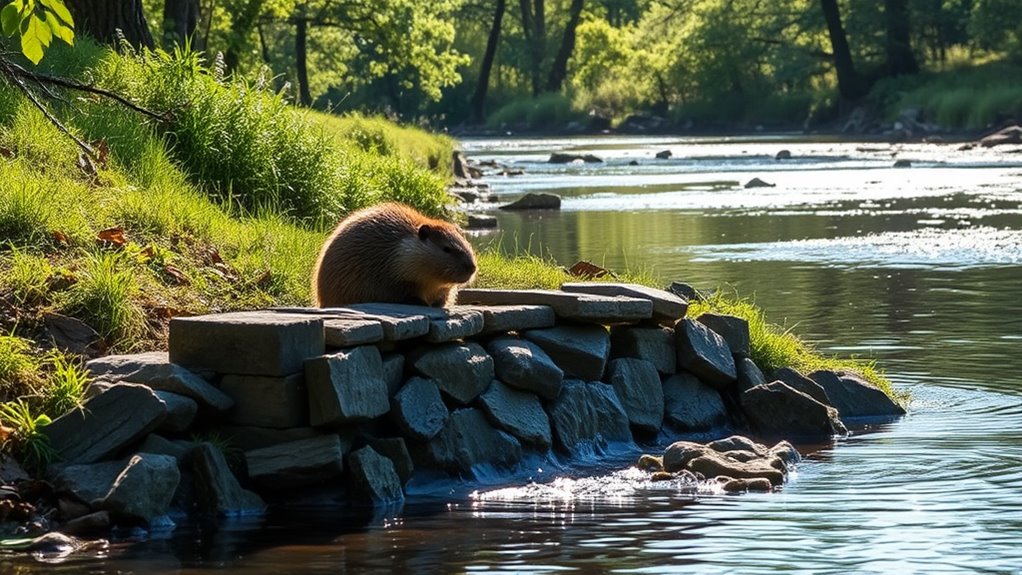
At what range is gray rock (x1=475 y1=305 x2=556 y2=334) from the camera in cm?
872

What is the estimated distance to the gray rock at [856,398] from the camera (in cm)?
1005

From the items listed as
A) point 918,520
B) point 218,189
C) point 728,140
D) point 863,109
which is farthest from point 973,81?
point 918,520

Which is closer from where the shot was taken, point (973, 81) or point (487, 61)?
point (973, 81)

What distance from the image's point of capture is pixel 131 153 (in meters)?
11.5

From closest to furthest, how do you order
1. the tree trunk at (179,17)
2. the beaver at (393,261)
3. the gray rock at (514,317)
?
1. the gray rock at (514,317)
2. the beaver at (393,261)
3. the tree trunk at (179,17)

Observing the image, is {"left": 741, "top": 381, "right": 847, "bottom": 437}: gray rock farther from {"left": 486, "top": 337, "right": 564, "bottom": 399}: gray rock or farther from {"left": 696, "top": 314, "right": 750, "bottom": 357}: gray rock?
{"left": 486, "top": 337, "right": 564, "bottom": 399}: gray rock

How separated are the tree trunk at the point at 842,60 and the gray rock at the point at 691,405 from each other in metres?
51.7

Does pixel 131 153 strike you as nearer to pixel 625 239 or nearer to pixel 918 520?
pixel 918 520

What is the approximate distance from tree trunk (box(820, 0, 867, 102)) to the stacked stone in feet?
169

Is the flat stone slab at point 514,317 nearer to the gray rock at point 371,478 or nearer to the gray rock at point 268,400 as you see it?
the gray rock at point 371,478

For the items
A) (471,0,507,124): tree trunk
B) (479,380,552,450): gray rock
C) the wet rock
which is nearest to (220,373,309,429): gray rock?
(479,380,552,450): gray rock

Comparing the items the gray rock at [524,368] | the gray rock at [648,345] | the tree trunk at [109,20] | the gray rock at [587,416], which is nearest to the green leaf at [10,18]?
the gray rock at [524,368]

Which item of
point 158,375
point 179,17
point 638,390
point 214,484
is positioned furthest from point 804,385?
point 179,17

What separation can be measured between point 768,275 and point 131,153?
8.36 meters
